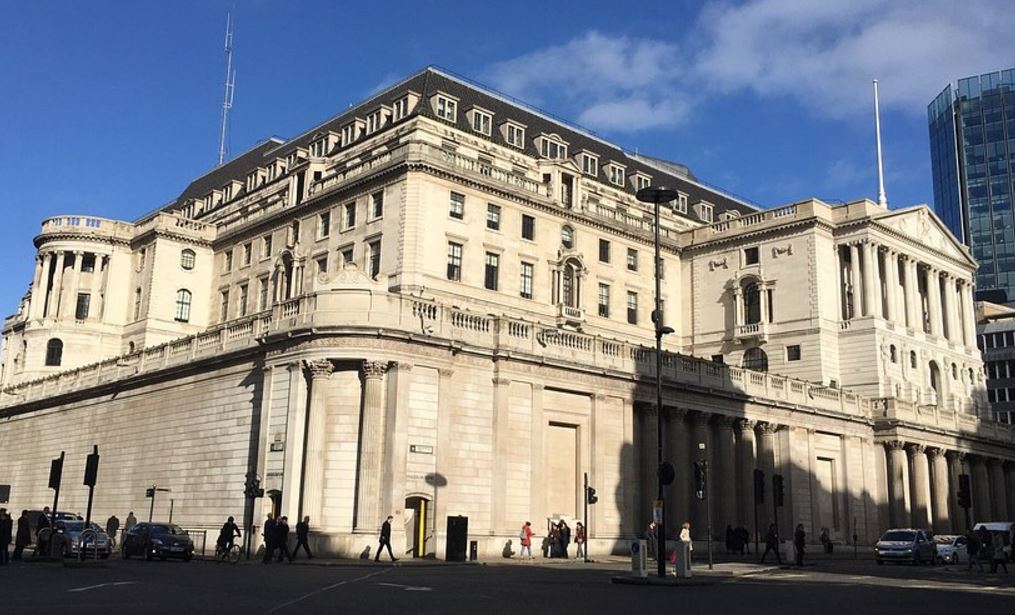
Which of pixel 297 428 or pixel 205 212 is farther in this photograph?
pixel 205 212

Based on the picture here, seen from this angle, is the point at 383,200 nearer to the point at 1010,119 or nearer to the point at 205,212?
the point at 205,212

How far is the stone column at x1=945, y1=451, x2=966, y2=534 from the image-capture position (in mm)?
68000

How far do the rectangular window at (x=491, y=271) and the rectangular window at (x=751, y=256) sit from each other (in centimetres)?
2174

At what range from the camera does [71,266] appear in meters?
80.3

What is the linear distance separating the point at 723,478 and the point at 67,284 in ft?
180

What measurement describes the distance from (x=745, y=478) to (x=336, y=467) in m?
24.7

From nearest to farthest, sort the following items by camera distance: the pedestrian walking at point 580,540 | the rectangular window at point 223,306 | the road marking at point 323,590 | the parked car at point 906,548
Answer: the road marking at point 323,590 < the pedestrian walking at point 580,540 < the parked car at point 906,548 < the rectangular window at point 223,306

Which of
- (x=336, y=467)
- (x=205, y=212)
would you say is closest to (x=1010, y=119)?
(x=205, y=212)

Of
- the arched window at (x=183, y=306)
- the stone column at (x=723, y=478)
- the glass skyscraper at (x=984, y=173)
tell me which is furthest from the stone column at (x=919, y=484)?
the glass skyscraper at (x=984, y=173)

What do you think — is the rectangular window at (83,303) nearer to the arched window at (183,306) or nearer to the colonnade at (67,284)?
the colonnade at (67,284)

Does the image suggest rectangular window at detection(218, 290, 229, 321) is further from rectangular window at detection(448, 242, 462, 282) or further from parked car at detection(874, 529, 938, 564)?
parked car at detection(874, 529, 938, 564)

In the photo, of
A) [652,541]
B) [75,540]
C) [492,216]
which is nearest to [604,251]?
[492,216]

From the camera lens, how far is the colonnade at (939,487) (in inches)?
2499

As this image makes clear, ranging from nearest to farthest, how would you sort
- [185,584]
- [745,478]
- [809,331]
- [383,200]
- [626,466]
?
1. [185,584]
2. [626,466]
3. [745,478]
4. [383,200]
5. [809,331]
